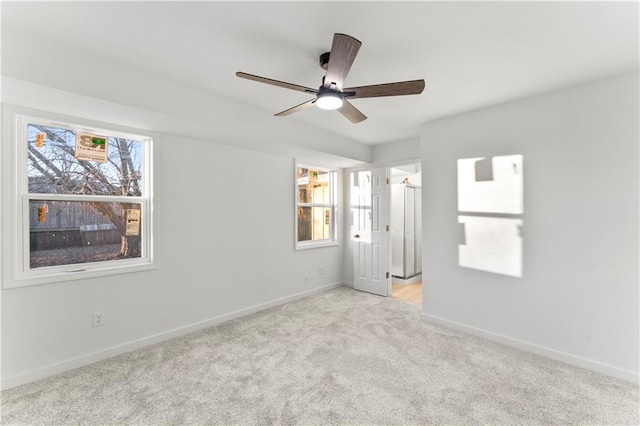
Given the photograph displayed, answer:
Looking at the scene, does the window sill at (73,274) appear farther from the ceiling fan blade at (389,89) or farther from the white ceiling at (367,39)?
the ceiling fan blade at (389,89)

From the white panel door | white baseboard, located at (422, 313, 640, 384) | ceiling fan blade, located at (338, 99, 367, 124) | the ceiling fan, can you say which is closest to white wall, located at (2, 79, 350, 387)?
the white panel door

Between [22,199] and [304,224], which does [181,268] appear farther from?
[304,224]

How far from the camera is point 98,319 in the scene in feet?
8.13

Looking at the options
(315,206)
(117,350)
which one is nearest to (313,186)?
(315,206)

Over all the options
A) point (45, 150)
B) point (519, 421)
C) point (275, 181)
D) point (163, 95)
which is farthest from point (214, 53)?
point (519, 421)

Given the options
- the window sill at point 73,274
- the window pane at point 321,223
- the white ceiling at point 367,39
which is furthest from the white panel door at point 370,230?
the window sill at point 73,274

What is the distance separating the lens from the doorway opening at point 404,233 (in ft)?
16.6

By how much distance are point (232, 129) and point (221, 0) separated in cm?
144

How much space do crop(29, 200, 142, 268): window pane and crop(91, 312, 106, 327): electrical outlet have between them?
0.48 meters

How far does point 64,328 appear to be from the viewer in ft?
7.61

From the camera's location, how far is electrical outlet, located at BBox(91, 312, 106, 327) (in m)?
2.46

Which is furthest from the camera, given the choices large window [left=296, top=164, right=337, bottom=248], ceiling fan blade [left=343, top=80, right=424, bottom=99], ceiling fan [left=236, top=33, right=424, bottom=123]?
large window [left=296, top=164, right=337, bottom=248]

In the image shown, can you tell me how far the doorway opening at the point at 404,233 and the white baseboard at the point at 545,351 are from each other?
1.65 meters

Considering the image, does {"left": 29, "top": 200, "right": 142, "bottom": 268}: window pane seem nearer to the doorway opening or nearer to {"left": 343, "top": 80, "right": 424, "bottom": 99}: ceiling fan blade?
{"left": 343, "top": 80, "right": 424, "bottom": 99}: ceiling fan blade
